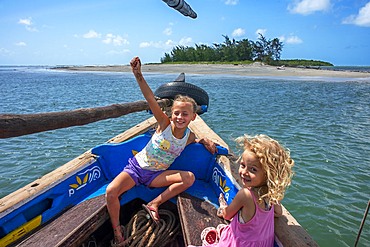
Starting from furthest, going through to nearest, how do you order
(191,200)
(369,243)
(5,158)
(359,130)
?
1. (359,130)
2. (5,158)
3. (369,243)
4. (191,200)

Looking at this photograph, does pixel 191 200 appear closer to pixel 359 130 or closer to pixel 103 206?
pixel 103 206

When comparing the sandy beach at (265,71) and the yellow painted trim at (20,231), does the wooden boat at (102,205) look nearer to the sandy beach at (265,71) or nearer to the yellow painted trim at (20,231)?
the yellow painted trim at (20,231)

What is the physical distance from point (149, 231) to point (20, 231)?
994 mm

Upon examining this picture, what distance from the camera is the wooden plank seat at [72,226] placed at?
187 centimetres

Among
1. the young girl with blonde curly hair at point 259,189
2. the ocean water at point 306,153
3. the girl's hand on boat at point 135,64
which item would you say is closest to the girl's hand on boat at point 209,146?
the girl's hand on boat at point 135,64

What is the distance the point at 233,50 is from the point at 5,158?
186 feet

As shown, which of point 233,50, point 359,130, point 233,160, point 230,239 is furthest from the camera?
point 233,50

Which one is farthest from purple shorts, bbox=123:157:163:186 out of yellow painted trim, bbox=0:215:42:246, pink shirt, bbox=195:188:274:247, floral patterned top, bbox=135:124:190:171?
pink shirt, bbox=195:188:274:247

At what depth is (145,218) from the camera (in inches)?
91.9

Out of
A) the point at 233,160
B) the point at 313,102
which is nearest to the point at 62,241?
the point at 233,160

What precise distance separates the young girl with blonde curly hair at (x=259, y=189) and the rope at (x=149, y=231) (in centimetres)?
68

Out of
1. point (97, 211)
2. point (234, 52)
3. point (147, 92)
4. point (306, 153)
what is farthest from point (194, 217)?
point (234, 52)

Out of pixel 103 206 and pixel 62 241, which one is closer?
pixel 62 241

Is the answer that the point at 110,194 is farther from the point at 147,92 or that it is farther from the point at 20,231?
the point at 147,92
